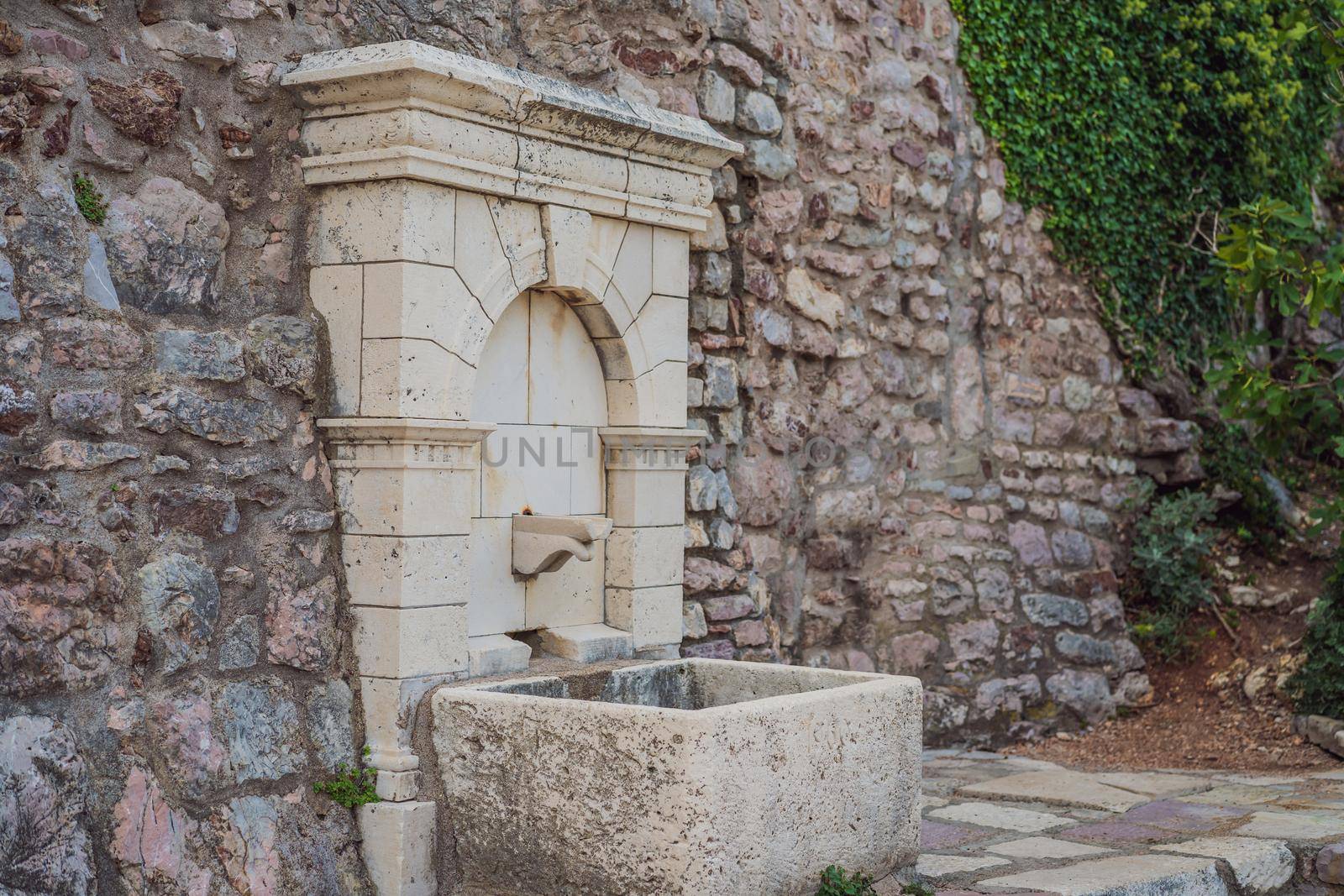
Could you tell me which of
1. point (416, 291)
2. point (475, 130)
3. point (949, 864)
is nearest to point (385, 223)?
point (416, 291)

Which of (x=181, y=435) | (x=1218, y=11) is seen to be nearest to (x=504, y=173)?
(x=181, y=435)

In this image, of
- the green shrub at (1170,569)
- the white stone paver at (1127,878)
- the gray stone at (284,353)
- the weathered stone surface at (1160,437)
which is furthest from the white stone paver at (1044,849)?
the weathered stone surface at (1160,437)

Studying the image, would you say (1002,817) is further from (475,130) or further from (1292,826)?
(475,130)

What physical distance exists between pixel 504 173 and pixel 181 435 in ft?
3.53

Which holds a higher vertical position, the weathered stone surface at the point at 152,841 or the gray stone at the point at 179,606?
the gray stone at the point at 179,606

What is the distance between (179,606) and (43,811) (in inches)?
21.4

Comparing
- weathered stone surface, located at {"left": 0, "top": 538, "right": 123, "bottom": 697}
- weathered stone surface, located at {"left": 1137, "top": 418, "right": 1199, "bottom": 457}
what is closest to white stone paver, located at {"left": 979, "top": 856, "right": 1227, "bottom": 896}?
weathered stone surface, located at {"left": 0, "top": 538, "right": 123, "bottom": 697}

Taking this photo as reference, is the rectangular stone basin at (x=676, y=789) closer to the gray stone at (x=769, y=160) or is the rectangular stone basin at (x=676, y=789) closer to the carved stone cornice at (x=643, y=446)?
the carved stone cornice at (x=643, y=446)

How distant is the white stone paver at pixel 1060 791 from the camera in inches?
199

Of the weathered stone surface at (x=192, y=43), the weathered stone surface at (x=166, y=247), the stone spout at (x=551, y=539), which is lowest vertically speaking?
the stone spout at (x=551, y=539)

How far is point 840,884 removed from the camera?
11.5ft

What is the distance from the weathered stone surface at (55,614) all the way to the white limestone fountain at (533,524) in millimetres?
648

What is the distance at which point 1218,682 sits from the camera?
6543 millimetres

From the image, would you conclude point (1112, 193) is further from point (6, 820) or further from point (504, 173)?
point (6, 820)
